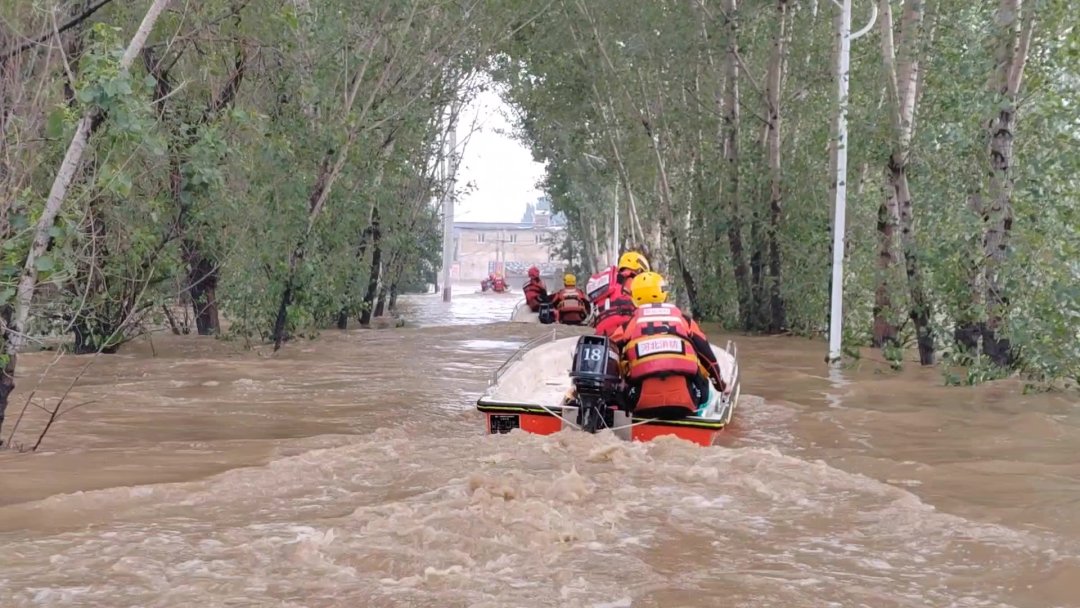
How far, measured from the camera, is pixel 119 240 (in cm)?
1483

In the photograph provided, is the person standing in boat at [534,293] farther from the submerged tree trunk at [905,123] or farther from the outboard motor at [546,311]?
the submerged tree trunk at [905,123]

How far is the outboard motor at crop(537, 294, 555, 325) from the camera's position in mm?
27625

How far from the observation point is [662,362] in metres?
9.34

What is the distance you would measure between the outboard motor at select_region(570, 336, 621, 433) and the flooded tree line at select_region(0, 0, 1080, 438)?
3577 millimetres

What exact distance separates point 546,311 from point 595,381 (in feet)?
62.0

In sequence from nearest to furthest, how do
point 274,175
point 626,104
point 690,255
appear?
point 274,175
point 690,255
point 626,104

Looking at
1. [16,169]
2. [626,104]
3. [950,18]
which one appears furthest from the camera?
[626,104]

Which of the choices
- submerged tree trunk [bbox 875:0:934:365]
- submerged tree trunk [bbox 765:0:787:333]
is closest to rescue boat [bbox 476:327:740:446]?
submerged tree trunk [bbox 875:0:934:365]

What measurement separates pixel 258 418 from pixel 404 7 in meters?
8.75

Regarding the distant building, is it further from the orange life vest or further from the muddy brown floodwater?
the muddy brown floodwater

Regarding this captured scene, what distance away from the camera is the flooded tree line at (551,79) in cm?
948

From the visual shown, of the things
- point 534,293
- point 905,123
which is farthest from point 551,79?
point 905,123

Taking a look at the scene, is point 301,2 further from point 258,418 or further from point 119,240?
point 258,418

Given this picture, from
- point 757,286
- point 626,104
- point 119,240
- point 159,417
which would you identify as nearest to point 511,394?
point 159,417
